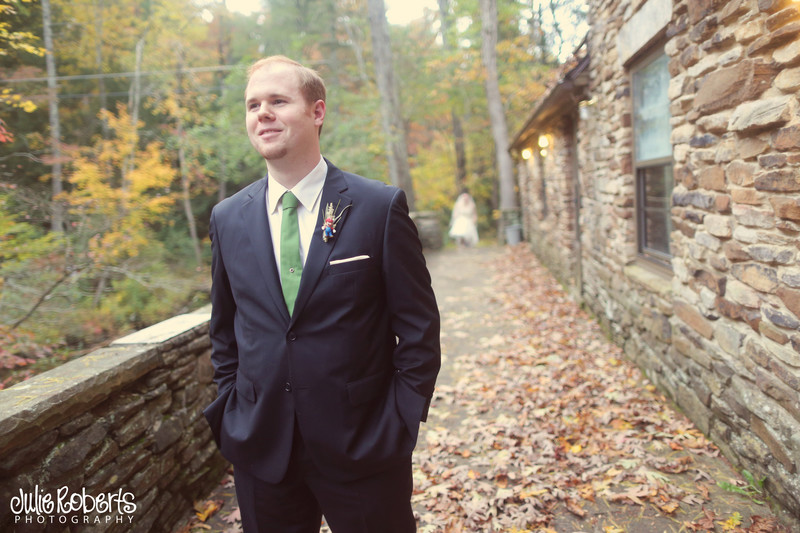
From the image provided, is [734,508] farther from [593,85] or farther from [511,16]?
[511,16]

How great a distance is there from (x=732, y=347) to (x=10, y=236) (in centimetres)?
643

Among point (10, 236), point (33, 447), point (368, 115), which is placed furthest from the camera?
point (368, 115)

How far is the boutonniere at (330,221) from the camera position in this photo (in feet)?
5.70

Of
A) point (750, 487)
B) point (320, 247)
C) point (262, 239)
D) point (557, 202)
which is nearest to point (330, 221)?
point (320, 247)

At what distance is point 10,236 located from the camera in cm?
508

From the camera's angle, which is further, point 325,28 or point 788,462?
point 325,28

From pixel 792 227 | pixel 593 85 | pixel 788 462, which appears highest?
pixel 593 85

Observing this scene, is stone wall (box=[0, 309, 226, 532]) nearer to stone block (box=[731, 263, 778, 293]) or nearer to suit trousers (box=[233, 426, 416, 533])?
suit trousers (box=[233, 426, 416, 533])

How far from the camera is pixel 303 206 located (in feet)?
6.05

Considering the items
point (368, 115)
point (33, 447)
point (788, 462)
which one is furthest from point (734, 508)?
point (368, 115)

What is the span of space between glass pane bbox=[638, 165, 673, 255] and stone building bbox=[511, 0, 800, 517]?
2 cm

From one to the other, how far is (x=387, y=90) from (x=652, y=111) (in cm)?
1048

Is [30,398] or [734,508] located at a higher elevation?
[30,398]

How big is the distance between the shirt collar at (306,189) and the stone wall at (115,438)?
1.35 meters
